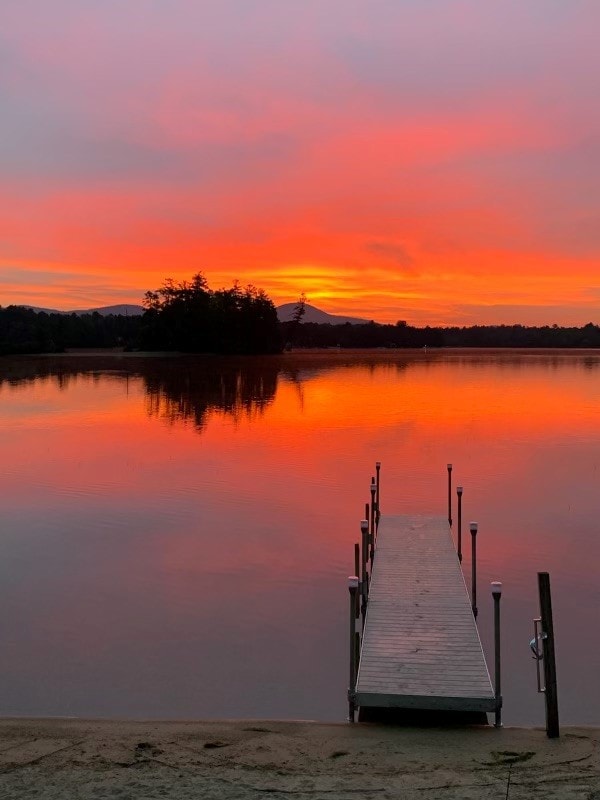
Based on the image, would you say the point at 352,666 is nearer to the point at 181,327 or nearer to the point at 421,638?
the point at 421,638

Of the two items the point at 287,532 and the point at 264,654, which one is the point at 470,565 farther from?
the point at 264,654

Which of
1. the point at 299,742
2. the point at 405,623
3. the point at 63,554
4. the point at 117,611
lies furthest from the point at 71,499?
the point at 299,742

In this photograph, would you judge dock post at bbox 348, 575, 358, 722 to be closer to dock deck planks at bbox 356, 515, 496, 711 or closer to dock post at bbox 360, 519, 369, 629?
dock deck planks at bbox 356, 515, 496, 711

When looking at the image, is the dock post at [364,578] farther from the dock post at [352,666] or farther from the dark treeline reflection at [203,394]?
the dark treeline reflection at [203,394]

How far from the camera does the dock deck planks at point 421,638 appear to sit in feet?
24.5

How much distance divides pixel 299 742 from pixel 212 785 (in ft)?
3.79

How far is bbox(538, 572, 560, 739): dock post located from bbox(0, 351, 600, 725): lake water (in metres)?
0.92

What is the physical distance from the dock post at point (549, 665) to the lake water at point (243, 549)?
3.01ft

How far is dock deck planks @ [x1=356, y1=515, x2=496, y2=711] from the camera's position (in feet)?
24.5

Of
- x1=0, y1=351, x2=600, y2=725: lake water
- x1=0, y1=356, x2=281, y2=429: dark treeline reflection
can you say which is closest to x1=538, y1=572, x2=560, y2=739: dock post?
x1=0, y1=351, x2=600, y2=725: lake water

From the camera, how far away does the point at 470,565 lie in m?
12.8

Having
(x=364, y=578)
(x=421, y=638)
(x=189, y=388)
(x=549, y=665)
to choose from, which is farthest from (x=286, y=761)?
(x=189, y=388)

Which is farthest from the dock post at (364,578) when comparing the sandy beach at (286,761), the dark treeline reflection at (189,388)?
the dark treeline reflection at (189,388)

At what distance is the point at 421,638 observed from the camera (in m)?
8.77
